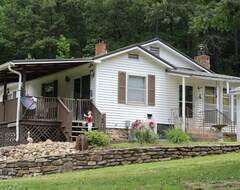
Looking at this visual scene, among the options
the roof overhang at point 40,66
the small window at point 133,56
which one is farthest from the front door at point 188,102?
the roof overhang at point 40,66

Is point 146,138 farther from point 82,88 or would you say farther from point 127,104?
point 82,88

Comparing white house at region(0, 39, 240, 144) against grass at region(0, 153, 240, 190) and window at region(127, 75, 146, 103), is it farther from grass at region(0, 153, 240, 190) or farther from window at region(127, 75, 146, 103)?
grass at region(0, 153, 240, 190)

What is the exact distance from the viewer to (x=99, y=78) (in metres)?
22.5

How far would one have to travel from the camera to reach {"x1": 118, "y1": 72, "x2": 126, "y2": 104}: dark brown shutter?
75.4ft

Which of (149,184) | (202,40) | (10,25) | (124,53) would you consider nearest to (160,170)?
(149,184)

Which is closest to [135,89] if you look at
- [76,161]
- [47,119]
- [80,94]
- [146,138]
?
[80,94]

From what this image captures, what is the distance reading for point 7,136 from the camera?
21.7 meters

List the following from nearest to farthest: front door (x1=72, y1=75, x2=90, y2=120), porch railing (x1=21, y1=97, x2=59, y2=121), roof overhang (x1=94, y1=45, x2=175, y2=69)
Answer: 1. porch railing (x1=21, y1=97, x2=59, y2=121)
2. front door (x1=72, y1=75, x2=90, y2=120)
3. roof overhang (x1=94, y1=45, x2=175, y2=69)

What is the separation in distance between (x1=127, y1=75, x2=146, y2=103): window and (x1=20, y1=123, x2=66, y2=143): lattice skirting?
392 centimetres

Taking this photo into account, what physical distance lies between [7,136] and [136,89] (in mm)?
6173

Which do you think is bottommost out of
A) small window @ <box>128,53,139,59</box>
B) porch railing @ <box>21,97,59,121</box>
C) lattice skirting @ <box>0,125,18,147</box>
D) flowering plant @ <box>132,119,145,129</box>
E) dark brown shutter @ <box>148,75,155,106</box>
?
lattice skirting @ <box>0,125,18,147</box>

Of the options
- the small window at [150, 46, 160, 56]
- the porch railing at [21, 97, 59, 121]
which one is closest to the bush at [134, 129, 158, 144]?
the porch railing at [21, 97, 59, 121]

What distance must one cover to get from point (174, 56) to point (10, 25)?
2328cm

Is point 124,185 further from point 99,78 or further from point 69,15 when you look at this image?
point 69,15
